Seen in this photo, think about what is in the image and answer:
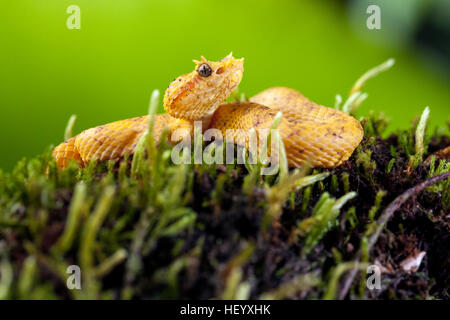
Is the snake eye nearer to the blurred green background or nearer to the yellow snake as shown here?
the yellow snake

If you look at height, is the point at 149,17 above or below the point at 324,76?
above

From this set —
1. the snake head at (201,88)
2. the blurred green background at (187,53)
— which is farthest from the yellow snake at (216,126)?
the blurred green background at (187,53)

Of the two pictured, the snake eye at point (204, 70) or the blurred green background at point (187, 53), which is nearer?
the snake eye at point (204, 70)

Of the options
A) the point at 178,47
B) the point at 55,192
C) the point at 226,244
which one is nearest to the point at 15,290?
the point at 55,192

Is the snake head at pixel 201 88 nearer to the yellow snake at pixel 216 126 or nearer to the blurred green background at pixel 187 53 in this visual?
the yellow snake at pixel 216 126

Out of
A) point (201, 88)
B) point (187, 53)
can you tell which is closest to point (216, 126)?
point (201, 88)
